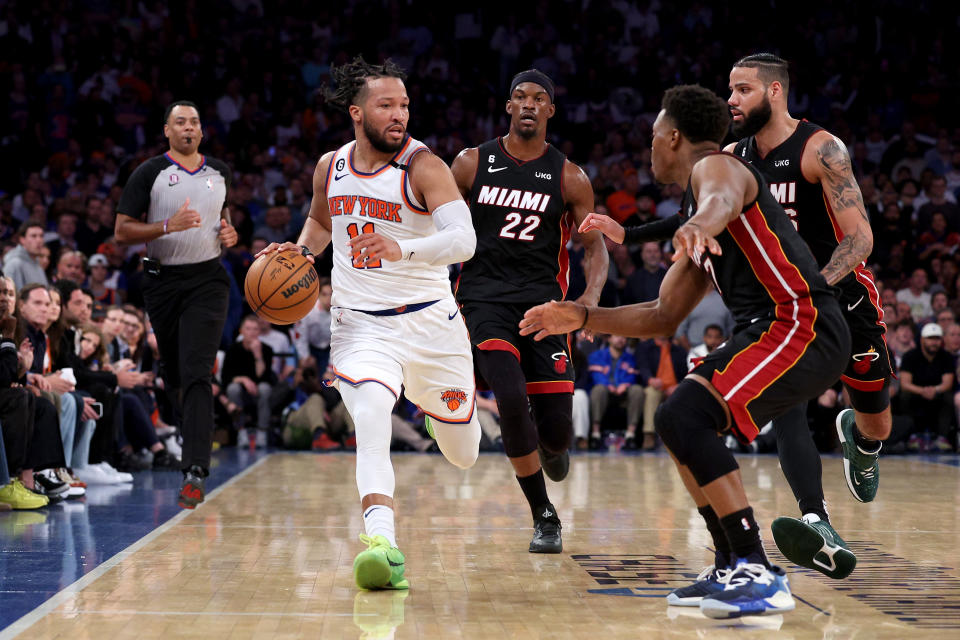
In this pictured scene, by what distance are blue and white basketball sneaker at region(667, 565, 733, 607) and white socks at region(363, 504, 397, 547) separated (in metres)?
1.08

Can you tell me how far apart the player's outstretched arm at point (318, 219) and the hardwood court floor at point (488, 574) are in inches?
55.6

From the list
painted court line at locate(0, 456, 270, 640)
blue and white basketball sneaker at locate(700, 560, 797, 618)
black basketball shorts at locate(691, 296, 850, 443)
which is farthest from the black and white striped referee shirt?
blue and white basketball sneaker at locate(700, 560, 797, 618)

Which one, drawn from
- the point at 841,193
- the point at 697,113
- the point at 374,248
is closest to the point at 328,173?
the point at 374,248

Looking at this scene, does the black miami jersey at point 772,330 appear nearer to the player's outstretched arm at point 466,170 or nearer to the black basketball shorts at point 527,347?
the black basketball shorts at point 527,347

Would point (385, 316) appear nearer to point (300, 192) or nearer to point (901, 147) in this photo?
point (300, 192)

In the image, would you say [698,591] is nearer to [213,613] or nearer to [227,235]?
[213,613]

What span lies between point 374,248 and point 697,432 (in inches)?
53.8

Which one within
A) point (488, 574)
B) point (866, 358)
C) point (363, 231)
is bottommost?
point (488, 574)

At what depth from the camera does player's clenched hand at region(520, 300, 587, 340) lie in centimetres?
395

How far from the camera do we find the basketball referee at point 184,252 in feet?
22.1

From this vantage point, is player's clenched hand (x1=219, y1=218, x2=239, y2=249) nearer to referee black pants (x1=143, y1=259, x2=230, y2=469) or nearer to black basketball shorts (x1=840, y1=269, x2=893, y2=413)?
referee black pants (x1=143, y1=259, x2=230, y2=469)

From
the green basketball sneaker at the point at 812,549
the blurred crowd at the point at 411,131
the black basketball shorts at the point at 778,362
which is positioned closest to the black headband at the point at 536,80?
the black basketball shorts at the point at 778,362

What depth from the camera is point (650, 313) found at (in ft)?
13.6

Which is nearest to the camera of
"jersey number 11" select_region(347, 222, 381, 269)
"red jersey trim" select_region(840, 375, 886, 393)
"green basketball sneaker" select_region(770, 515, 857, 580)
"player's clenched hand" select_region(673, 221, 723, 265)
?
"player's clenched hand" select_region(673, 221, 723, 265)
